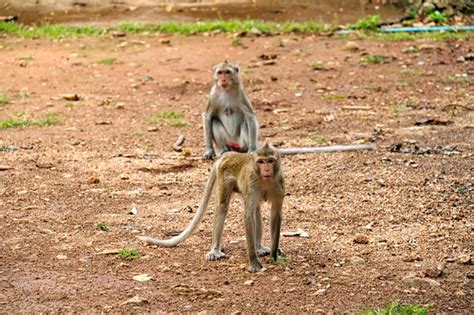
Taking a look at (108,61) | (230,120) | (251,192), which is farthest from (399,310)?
(108,61)

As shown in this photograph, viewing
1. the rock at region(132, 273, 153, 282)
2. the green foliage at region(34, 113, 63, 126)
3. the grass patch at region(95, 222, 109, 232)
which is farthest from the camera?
the green foliage at region(34, 113, 63, 126)

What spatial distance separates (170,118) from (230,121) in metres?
1.78

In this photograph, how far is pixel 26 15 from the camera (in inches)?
772

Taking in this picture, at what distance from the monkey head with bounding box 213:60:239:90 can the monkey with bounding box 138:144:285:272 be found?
345cm

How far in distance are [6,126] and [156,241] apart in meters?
5.36

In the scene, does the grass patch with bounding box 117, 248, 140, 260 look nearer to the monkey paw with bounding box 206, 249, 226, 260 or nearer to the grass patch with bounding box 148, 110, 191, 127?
the monkey paw with bounding box 206, 249, 226, 260

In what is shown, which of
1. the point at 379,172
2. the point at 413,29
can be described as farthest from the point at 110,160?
the point at 413,29

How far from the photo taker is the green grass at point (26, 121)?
1255 cm

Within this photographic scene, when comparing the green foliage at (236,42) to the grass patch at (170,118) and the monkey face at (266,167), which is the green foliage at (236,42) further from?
the monkey face at (266,167)

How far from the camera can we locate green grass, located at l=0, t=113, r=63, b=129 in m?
12.5

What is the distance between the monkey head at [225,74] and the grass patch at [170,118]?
1755 millimetres

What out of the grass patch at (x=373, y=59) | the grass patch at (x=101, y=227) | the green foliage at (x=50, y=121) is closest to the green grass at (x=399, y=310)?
the grass patch at (x=101, y=227)

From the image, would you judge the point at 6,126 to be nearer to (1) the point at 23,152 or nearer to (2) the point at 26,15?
(1) the point at 23,152

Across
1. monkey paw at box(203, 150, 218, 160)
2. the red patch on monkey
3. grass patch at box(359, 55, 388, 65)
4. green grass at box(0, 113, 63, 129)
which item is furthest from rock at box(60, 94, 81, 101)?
grass patch at box(359, 55, 388, 65)
